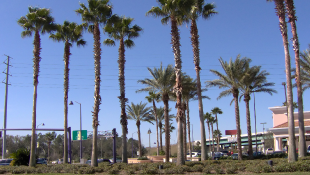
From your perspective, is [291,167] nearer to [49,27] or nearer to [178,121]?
[178,121]

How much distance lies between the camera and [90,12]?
25.4 meters

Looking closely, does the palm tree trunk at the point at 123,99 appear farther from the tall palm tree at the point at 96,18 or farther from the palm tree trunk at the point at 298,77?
the palm tree trunk at the point at 298,77

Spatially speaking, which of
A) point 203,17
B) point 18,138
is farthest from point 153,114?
point 18,138

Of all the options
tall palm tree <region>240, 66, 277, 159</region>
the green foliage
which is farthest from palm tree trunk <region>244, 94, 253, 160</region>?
the green foliage

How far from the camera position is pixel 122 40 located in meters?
28.6

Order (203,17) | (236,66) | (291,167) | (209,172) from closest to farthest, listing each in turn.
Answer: (291,167) < (209,172) < (203,17) < (236,66)

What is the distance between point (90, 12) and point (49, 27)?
4607mm

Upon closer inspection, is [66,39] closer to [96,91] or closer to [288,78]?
[96,91]

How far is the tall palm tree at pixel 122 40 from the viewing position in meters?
26.5

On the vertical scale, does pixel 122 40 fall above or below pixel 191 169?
above

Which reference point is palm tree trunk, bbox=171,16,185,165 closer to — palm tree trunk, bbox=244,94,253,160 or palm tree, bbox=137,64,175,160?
palm tree, bbox=137,64,175,160

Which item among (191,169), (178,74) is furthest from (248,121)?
(191,169)

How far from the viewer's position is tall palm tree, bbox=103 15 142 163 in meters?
26.5

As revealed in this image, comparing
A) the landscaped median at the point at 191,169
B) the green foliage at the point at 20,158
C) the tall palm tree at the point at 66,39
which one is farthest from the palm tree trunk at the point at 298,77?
the green foliage at the point at 20,158
